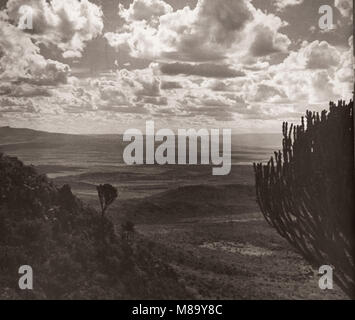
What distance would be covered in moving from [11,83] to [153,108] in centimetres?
234

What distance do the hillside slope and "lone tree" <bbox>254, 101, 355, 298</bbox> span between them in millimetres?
2055

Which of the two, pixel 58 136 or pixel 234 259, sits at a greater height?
pixel 58 136

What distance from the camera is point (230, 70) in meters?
7.34

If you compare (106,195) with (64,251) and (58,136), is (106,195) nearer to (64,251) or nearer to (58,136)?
(64,251)

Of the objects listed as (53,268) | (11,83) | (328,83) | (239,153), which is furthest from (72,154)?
(328,83)

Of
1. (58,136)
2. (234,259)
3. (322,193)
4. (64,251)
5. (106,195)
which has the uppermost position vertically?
(58,136)

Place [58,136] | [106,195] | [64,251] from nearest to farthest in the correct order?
[64,251] → [106,195] → [58,136]

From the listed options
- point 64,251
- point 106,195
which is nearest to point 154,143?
point 106,195

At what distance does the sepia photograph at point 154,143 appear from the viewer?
6719 mm

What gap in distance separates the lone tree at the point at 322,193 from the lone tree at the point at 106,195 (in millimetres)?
2650

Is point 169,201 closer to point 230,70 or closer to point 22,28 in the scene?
point 230,70

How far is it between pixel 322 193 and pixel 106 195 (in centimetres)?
339

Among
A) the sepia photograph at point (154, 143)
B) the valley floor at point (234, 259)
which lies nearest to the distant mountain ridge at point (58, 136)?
the sepia photograph at point (154, 143)

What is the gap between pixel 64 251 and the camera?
6699 mm
